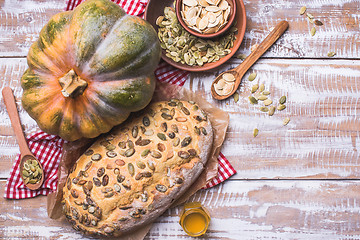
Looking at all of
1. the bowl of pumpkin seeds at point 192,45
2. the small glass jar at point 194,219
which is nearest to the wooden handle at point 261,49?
the bowl of pumpkin seeds at point 192,45

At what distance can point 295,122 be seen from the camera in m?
1.84

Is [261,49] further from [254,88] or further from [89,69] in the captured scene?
[89,69]

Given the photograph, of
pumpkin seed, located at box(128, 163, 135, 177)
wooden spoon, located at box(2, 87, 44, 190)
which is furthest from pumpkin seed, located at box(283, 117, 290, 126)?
wooden spoon, located at box(2, 87, 44, 190)

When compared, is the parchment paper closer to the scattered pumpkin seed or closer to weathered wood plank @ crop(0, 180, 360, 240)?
weathered wood plank @ crop(0, 180, 360, 240)

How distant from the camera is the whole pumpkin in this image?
56.6 inches

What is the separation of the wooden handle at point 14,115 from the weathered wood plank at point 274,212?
0.97 feet

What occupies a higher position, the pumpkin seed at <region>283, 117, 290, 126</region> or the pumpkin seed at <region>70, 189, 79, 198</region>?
the pumpkin seed at <region>283, 117, 290, 126</region>

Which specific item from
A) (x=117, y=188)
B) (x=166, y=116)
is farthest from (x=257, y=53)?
(x=117, y=188)

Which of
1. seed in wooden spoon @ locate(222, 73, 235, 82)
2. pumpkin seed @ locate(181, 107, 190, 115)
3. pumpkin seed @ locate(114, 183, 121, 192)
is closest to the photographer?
pumpkin seed @ locate(114, 183, 121, 192)

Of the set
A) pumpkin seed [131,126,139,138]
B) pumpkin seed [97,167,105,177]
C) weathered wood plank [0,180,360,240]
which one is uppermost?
pumpkin seed [131,126,139,138]

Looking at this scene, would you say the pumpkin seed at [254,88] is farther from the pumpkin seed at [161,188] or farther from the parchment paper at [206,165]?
the pumpkin seed at [161,188]

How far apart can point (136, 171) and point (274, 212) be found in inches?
28.8

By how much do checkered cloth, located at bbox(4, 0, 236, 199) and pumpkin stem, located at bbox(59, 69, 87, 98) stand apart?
488 mm

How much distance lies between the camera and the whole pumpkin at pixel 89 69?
144 cm
